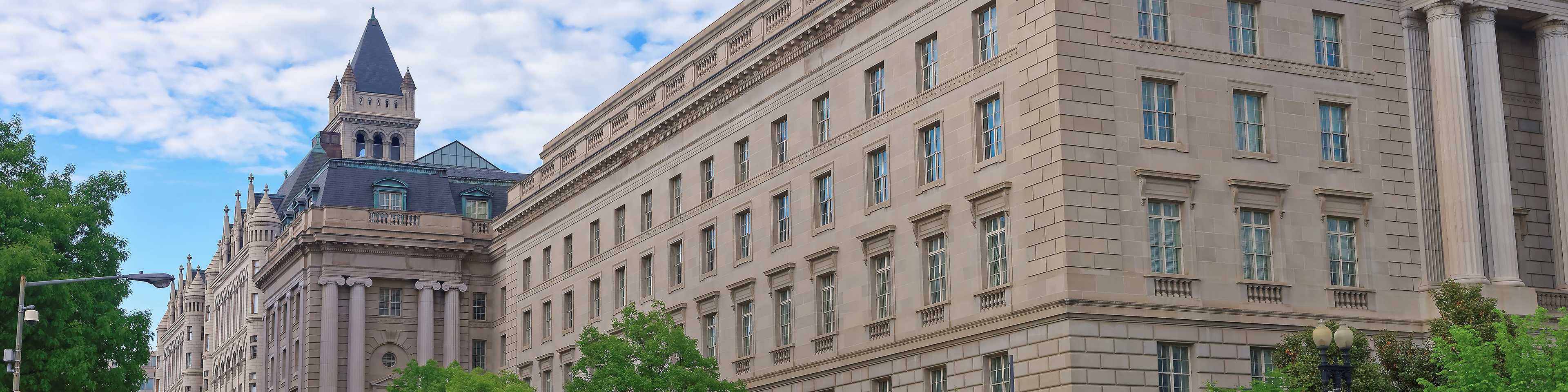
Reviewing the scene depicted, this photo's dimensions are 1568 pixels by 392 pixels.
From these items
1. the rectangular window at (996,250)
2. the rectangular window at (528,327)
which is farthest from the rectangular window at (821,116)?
the rectangular window at (528,327)

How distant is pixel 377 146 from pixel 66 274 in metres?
102

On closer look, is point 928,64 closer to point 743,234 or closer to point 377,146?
point 743,234

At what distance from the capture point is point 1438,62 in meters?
45.3

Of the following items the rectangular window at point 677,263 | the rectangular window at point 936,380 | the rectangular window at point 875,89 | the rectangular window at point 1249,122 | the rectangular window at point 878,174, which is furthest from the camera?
the rectangular window at point 677,263

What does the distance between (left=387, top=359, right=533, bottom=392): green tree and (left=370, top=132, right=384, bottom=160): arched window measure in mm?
81885

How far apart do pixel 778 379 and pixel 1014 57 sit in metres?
15.3

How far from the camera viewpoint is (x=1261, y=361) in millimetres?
41688

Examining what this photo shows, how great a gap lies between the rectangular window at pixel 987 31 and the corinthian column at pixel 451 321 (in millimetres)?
51661

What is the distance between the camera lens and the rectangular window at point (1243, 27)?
4344cm

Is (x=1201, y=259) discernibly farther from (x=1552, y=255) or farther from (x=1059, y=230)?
(x=1552, y=255)

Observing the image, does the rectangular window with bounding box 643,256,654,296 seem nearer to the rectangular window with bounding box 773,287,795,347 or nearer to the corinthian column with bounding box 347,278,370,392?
the rectangular window with bounding box 773,287,795,347

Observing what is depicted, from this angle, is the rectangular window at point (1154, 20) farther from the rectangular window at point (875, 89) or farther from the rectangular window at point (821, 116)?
the rectangular window at point (821, 116)

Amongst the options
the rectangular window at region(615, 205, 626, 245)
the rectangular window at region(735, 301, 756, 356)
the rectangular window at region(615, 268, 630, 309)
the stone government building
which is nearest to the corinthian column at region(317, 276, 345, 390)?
the rectangular window at region(615, 205, 626, 245)

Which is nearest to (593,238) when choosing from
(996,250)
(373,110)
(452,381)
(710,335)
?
(452,381)
